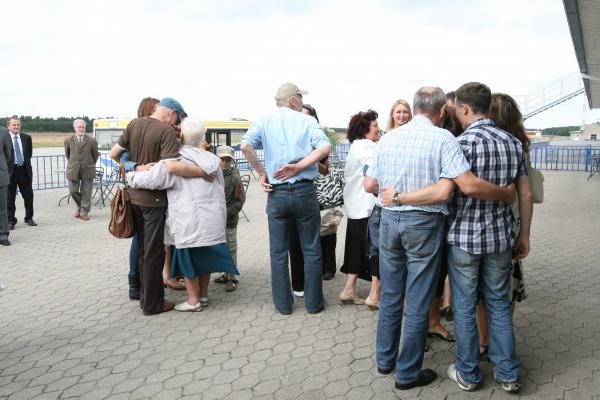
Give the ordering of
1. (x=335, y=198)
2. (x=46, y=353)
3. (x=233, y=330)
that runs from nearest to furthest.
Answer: (x=46, y=353) → (x=233, y=330) → (x=335, y=198)

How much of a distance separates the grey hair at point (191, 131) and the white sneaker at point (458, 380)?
255 cm

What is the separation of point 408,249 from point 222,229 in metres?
1.89

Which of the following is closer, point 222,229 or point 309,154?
point 309,154

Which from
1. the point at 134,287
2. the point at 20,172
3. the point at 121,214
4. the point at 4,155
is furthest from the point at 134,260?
the point at 20,172

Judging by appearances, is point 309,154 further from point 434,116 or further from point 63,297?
point 63,297

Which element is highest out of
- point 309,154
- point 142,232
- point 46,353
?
point 309,154

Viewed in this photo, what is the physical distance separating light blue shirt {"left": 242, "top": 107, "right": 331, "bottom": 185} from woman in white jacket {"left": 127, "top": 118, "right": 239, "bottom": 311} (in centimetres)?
42

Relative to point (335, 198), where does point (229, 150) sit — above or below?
above

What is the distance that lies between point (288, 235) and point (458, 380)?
69.2 inches

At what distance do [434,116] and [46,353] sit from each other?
3.08 metres

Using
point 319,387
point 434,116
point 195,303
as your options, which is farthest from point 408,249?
point 195,303

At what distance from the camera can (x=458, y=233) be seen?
9.34 feet

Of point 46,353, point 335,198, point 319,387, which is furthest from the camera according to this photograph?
point 335,198

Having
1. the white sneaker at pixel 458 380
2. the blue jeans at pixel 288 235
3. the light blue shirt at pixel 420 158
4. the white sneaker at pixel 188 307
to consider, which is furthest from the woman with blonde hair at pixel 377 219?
the white sneaker at pixel 188 307
